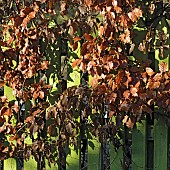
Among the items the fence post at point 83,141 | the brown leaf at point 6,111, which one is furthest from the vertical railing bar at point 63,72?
the brown leaf at point 6,111

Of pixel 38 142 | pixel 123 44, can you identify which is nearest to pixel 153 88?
pixel 123 44

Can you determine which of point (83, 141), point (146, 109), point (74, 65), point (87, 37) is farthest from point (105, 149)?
point (87, 37)

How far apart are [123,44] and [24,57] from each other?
60 cm

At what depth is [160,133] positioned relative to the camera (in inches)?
118

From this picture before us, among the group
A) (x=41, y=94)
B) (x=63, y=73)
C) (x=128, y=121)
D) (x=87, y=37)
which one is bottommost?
(x=128, y=121)

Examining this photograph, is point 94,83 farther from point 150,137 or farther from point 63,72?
point 150,137

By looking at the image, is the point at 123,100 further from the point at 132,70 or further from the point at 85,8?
the point at 85,8

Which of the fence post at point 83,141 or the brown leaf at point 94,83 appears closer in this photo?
the brown leaf at point 94,83

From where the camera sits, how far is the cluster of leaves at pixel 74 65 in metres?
2.80

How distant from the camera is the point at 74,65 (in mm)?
2846

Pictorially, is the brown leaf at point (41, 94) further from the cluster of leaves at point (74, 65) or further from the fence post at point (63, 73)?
the fence post at point (63, 73)

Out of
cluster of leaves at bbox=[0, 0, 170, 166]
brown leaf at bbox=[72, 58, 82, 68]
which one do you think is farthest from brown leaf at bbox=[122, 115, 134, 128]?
brown leaf at bbox=[72, 58, 82, 68]

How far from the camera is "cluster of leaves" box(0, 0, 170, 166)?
2.80 m

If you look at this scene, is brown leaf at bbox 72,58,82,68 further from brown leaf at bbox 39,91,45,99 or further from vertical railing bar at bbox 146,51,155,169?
vertical railing bar at bbox 146,51,155,169
